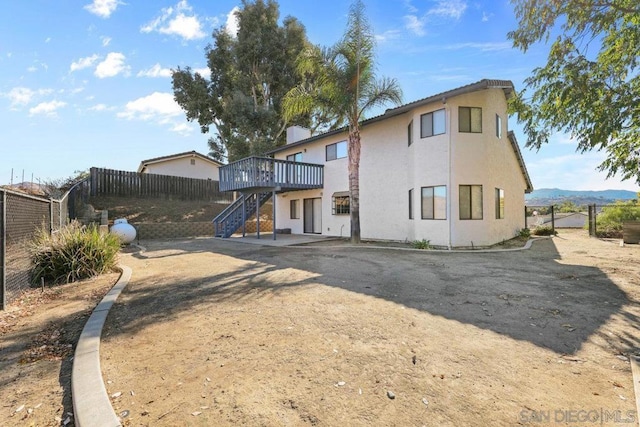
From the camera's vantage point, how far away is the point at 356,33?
12.1 m

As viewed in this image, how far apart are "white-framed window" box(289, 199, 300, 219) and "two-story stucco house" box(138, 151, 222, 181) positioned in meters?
12.4

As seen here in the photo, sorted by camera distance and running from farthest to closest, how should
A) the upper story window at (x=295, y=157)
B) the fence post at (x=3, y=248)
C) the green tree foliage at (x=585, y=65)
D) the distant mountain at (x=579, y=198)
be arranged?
the distant mountain at (x=579, y=198), the upper story window at (x=295, y=157), the green tree foliage at (x=585, y=65), the fence post at (x=3, y=248)

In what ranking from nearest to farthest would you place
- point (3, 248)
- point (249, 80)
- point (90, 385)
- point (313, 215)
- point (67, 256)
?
point (90, 385) → point (3, 248) → point (67, 256) → point (313, 215) → point (249, 80)

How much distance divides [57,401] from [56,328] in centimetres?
206

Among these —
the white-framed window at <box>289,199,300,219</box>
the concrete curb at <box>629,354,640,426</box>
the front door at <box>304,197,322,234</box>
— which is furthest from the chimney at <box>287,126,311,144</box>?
the concrete curb at <box>629,354,640,426</box>

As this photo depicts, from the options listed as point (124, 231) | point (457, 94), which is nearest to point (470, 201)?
point (457, 94)

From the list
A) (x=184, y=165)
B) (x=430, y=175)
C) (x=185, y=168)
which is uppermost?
(x=184, y=165)

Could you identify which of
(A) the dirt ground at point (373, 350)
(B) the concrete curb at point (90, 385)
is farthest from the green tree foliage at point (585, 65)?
(B) the concrete curb at point (90, 385)

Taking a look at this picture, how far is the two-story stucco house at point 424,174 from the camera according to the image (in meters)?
11.6

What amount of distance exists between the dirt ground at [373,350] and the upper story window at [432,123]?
700cm

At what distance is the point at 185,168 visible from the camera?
26.8 meters

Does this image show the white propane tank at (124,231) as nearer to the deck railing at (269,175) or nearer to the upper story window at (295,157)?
the deck railing at (269,175)

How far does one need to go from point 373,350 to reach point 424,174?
10231 mm

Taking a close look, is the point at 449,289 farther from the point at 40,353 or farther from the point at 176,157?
the point at 176,157
